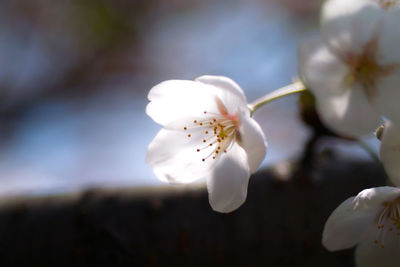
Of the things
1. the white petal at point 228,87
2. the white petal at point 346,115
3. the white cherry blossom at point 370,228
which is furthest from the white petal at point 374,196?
the white petal at point 228,87

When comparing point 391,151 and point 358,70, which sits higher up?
point 358,70

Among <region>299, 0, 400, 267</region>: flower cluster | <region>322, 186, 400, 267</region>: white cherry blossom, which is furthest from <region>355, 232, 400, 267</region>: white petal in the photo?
<region>299, 0, 400, 267</region>: flower cluster

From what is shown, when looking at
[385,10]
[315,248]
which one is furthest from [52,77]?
[385,10]

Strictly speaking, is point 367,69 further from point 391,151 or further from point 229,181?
point 229,181

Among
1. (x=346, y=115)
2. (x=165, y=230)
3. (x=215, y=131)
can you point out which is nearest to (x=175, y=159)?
(x=215, y=131)

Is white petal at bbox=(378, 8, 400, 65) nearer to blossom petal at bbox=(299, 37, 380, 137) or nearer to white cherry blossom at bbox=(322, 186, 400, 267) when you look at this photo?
blossom petal at bbox=(299, 37, 380, 137)

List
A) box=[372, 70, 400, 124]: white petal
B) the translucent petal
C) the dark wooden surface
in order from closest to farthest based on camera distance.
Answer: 1. box=[372, 70, 400, 124]: white petal
2. the translucent petal
3. the dark wooden surface

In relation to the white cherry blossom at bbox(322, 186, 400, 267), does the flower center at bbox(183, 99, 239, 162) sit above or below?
above

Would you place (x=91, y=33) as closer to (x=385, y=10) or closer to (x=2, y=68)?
(x=2, y=68)
